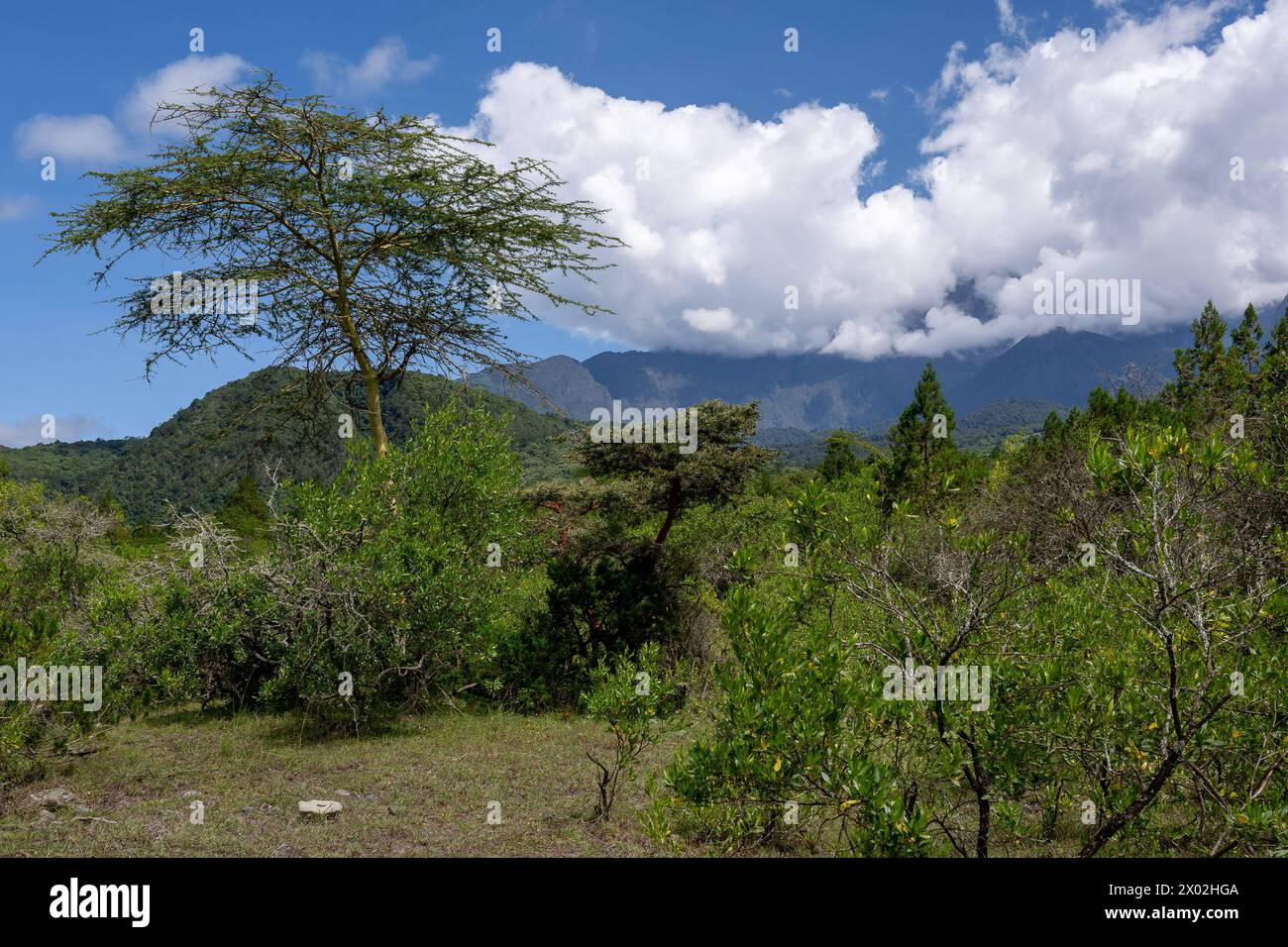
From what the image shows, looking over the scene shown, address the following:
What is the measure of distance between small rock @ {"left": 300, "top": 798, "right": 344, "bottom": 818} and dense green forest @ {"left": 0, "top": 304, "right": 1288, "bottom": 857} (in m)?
2.77

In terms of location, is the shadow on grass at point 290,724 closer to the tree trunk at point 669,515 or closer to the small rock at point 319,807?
the small rock at point 319,807

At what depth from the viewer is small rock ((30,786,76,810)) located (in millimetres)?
8367

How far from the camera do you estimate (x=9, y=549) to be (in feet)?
68.0

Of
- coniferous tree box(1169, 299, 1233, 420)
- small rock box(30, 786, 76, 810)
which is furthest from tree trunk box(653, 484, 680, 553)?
coniferous tree box(1169, 299, 1233, 420)

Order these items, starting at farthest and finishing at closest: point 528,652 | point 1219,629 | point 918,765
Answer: point 528,652 < point 918,765 < point 1219,629

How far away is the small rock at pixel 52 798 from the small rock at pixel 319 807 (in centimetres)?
251

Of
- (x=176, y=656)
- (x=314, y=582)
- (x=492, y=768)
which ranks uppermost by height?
(x=314, y=582)

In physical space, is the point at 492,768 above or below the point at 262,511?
below

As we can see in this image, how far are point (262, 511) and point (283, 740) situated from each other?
3686 cm

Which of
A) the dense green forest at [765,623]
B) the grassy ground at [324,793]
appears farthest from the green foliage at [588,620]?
the grassy ground at [324,793]
